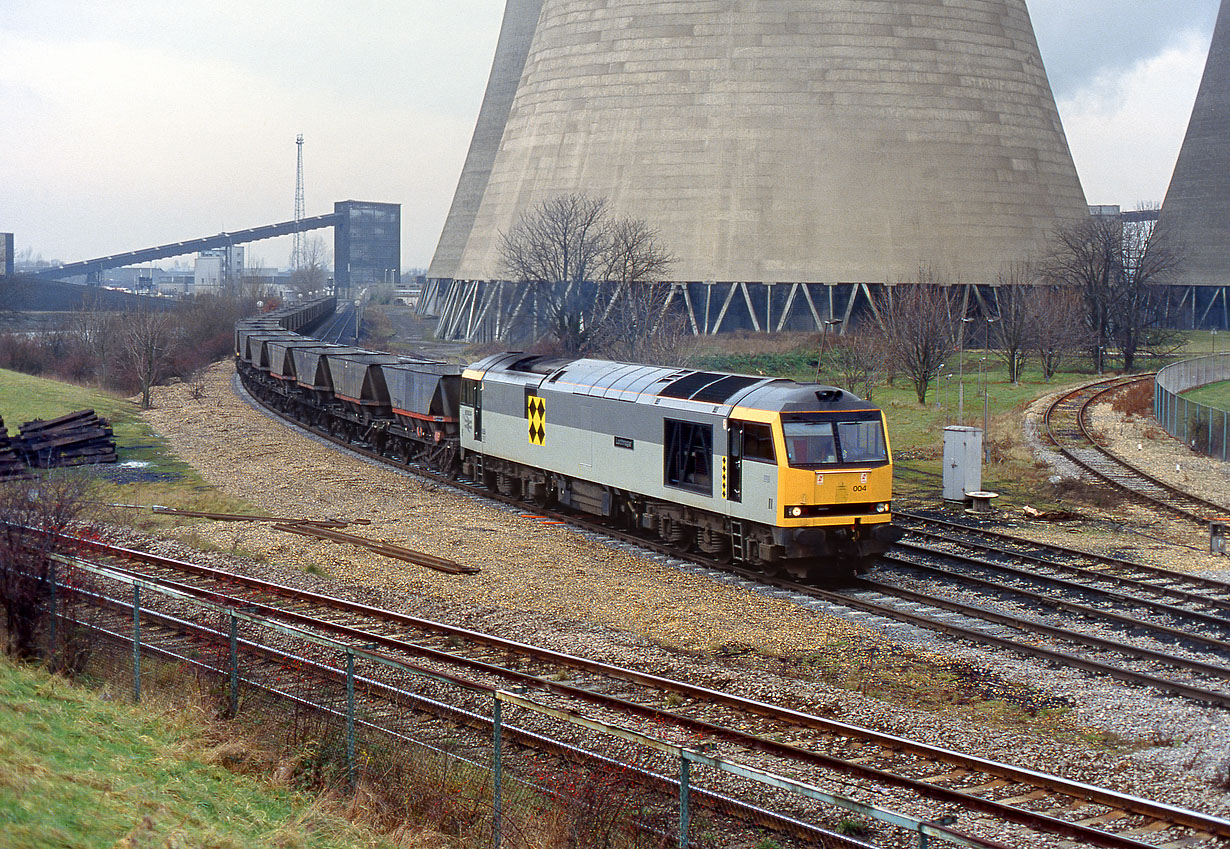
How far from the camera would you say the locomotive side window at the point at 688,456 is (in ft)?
71.8

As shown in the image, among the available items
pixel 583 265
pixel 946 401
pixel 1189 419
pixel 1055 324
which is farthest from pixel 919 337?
pixel 583 265

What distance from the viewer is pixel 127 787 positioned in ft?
34.1

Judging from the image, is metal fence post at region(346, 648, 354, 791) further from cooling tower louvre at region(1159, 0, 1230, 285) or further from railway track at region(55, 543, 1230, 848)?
cooling tower louvre at region(1159, 0, 1230, 285)

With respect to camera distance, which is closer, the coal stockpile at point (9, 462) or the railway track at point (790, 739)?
the railway track at point (790, 739)

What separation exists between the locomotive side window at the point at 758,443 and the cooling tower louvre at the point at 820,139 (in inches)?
2063

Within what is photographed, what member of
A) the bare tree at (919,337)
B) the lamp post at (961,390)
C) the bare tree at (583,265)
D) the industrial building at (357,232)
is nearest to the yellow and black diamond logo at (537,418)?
the lamp post at (961,390)

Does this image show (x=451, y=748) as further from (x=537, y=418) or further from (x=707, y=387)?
(x=537, y=418)

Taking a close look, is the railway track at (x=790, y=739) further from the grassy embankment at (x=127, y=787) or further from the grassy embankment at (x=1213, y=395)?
the grassy embankment at (x=1213, y=395)

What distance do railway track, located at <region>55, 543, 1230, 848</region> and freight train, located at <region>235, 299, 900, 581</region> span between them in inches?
237

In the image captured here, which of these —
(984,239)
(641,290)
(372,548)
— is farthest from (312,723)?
(984,239)

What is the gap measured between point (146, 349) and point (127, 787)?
4881 cm

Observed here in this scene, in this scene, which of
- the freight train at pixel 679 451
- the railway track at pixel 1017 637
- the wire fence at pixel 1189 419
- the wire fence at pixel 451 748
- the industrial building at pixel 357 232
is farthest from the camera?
the industrial building at pixel 357 232

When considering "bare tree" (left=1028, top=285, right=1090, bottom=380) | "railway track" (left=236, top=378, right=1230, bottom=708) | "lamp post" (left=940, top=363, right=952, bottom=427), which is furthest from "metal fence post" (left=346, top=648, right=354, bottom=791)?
"bare tree" (left=1028, top=285, right=1090, bottom=380)

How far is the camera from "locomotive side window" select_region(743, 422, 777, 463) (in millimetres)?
20281
